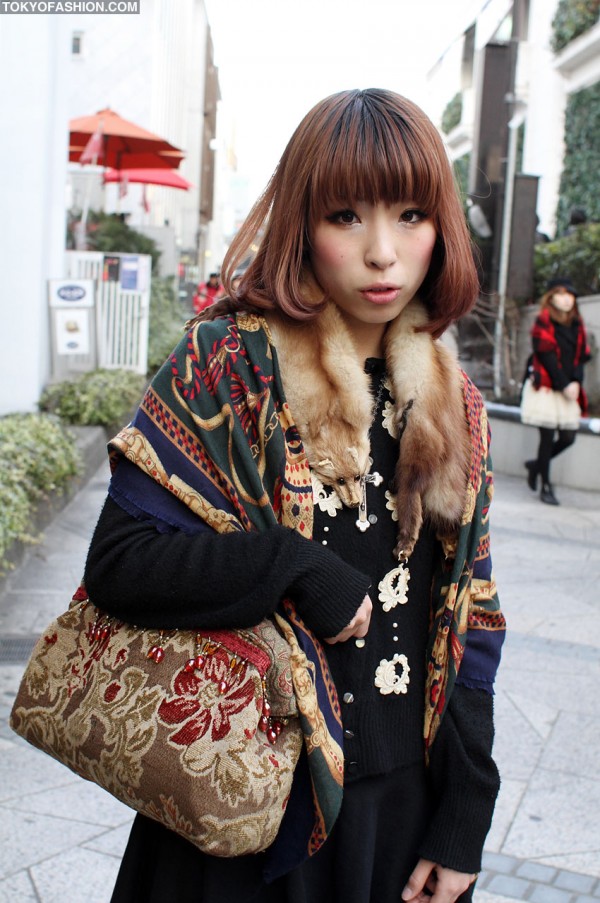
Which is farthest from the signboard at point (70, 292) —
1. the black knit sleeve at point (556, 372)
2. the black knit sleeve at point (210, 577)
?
the black knit sleeve at point (210, 577)

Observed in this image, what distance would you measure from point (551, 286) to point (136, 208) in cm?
2298

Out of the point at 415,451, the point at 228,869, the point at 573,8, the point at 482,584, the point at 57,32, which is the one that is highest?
the point at 573,8

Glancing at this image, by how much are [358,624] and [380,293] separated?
497 millimetres

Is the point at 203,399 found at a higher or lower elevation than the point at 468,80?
lower

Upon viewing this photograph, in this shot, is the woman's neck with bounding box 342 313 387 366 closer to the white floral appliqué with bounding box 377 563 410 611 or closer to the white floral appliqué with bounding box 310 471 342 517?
the white floral appliqué with bounding box 310 471 342 517

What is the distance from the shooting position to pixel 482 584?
186 cm

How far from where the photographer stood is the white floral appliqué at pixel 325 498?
5.45ft

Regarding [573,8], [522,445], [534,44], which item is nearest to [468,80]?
[534,44]

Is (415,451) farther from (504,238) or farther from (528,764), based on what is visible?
(504,238)

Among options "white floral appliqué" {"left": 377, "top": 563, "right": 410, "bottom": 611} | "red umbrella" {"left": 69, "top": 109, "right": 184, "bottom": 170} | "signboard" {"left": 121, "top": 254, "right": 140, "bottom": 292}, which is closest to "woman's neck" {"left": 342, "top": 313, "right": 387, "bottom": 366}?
"white floral appliqué" {"left": 377, "top": 563, "right": 410, "bottom": 611}

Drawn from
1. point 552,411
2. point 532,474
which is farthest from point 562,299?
point 532,474

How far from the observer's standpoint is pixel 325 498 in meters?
1.67

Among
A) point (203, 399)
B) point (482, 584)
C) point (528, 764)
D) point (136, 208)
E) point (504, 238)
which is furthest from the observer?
point (136, 208)

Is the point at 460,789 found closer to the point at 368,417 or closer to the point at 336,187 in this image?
the point at 368,417
